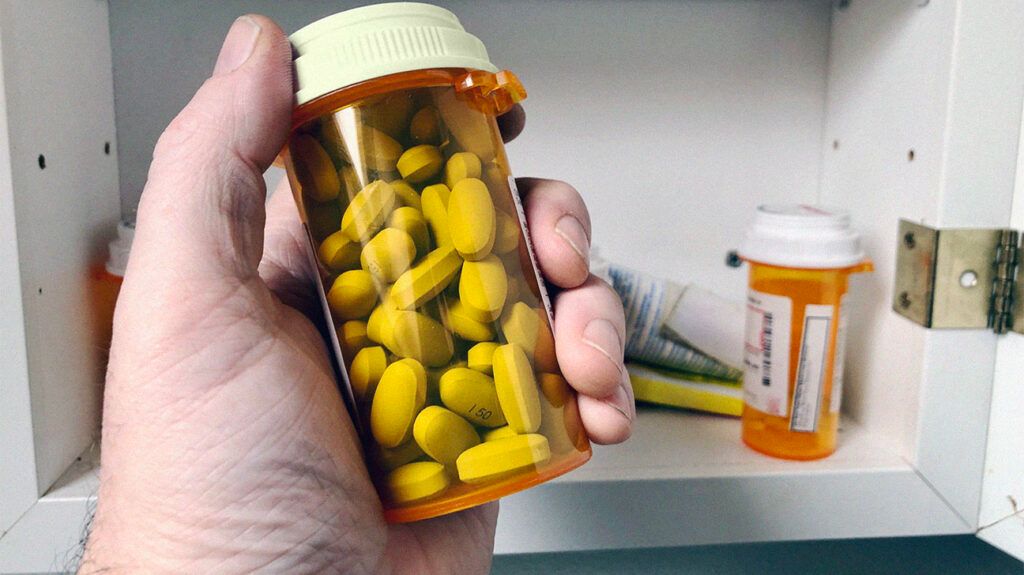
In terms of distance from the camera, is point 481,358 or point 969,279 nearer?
point 481,358

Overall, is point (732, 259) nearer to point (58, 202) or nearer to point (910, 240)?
point (910, 240)

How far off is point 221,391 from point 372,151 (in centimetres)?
11

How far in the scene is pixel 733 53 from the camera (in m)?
0.62

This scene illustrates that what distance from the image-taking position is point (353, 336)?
32 cm

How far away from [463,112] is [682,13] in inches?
13.4

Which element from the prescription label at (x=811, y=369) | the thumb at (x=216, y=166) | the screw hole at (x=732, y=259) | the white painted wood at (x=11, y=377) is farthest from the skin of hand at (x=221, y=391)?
the screw hole at (x=732, y=259)

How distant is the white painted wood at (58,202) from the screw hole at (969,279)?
19.4 inches

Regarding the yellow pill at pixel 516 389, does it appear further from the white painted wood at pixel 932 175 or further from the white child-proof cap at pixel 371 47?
the white painted wood at pixel 932 175

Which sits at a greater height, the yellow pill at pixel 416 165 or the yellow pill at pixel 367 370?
the yellow pill at pixel 416 165

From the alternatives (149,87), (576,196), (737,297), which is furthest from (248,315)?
(737,297)

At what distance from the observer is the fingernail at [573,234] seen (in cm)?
38

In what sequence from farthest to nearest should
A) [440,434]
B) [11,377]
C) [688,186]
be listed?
1. [688,186]
2. [11,377]
3. [440,434]

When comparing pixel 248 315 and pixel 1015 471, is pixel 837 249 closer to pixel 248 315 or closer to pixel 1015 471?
pixel 1015 471

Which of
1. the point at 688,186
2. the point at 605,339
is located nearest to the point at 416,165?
the point at 605,339
